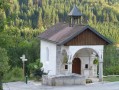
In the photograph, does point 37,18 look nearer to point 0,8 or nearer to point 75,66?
point 75,66

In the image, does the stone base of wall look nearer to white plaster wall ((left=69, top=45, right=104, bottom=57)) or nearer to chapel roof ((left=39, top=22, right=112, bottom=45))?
white plaster wall ((left=69, top=45, right=104, bottom=57))

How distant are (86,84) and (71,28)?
687cm

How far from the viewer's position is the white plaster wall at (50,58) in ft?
129

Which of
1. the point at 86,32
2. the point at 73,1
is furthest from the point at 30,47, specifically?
the point at 73,1

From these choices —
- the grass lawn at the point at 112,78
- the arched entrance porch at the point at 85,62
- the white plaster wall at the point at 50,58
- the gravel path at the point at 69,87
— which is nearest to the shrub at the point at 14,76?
the white plaster wall at the point at 50,58

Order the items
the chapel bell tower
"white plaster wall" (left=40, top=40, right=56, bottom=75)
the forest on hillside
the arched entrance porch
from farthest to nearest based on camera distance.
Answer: the forest on hillside → the chapel bell tower → the arched entrance porch → "white plaster wall" (left=40, top=40, right=56, bottom=75)

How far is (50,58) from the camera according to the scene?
133 ft

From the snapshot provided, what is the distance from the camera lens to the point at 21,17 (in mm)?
150375

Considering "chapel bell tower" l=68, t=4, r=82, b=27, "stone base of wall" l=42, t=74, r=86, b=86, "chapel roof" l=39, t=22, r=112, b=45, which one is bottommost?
"stone base of wall" l=42, t=74, r=86, b=86

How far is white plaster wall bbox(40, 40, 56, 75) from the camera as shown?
1545 inches

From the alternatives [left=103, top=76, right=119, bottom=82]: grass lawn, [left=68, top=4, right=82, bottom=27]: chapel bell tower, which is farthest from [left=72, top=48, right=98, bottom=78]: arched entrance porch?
[left=68, top=4, right=82, bottom=27]: chapel bell tower

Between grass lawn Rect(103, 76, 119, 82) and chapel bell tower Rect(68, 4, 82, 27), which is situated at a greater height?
chapel bell tower Rect(68, 4, 82, 27)

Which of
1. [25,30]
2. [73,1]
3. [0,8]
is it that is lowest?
[0,8]

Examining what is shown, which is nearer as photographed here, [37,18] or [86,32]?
[86,32]
